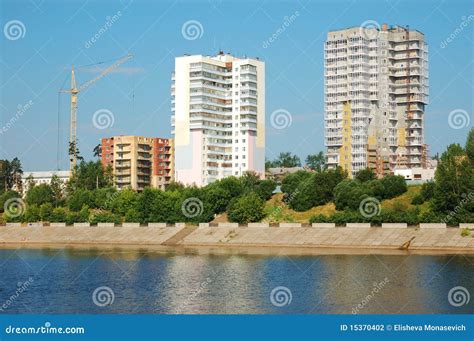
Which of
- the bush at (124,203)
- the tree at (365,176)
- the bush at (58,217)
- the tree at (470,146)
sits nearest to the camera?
the tree at (470,146)

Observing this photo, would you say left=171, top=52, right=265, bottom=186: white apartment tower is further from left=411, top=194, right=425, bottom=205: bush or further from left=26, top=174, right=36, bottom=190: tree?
left=411, top=194, right=425, bottom=205: bush

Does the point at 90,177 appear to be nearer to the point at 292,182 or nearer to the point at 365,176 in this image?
the point at 292,182

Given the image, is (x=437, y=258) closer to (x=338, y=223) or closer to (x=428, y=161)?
(x=338, y=223)

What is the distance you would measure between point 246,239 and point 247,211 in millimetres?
7429

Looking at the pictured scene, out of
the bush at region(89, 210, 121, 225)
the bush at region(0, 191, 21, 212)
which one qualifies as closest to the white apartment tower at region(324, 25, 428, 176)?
the bush at region(89, 210, 121, 225)

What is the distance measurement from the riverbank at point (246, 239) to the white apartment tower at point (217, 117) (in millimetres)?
35454

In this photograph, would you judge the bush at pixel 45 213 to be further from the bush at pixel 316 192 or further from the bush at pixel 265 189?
the bush at pixel 316 192

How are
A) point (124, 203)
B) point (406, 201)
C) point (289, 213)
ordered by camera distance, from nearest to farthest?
1. point (406, 201)
2. point (289, 213)
3. point (124, 203)

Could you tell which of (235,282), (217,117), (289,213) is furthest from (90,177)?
(235,282)

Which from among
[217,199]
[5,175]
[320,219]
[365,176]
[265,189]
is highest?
[5,175]

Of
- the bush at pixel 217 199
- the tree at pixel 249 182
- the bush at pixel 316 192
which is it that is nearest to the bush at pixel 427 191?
the bush at pixel 316 192

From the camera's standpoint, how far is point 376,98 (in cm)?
12900

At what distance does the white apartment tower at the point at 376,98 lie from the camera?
128500 millimetres

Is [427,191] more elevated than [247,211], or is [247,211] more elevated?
[427,191]
